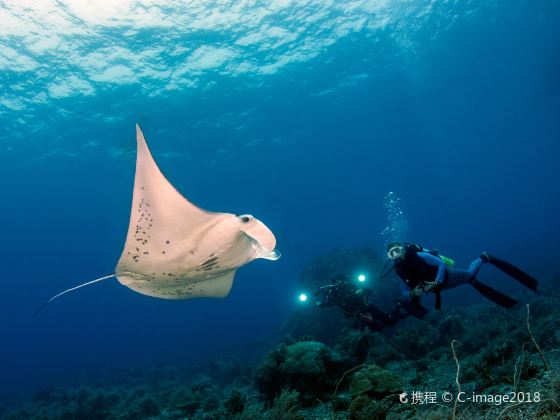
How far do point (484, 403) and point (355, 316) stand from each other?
168 inches

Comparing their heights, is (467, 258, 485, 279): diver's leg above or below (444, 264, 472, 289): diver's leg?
above

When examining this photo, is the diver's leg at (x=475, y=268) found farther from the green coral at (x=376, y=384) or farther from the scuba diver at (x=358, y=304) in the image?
the green coral at (x=376, y=384)

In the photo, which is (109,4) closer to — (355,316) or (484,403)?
(355,316)

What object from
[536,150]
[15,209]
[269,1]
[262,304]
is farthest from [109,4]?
Result: [262,304]

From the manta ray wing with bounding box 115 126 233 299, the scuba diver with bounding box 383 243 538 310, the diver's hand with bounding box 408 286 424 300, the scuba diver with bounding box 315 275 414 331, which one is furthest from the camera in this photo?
the scuba diver with bounding box 315 275 414 331

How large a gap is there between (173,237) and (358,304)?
5.42m

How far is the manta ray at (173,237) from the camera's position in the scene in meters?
3.38

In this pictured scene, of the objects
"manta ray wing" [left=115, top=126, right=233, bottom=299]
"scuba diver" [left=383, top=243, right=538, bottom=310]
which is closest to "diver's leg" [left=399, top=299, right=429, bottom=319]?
"scuba diver" [left=383, top=243, right=538, bottom=310]

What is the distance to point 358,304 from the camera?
303 inches

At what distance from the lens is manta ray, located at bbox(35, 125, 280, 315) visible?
338 centimetres

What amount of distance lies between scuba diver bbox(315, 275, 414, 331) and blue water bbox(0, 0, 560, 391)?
51.4ft

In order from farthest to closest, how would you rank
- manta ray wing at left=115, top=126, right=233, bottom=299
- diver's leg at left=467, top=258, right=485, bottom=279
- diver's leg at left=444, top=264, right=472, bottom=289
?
diver's leg at left=467, top=258, right=485, bottom=279 < diver's leg at left=444, top=264, right=472, bottom=289 < manta ray wing at left=115, top=126, right=233, bottom=299

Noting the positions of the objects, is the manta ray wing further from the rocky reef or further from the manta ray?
the rocky reef

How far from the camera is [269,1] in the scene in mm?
16781
